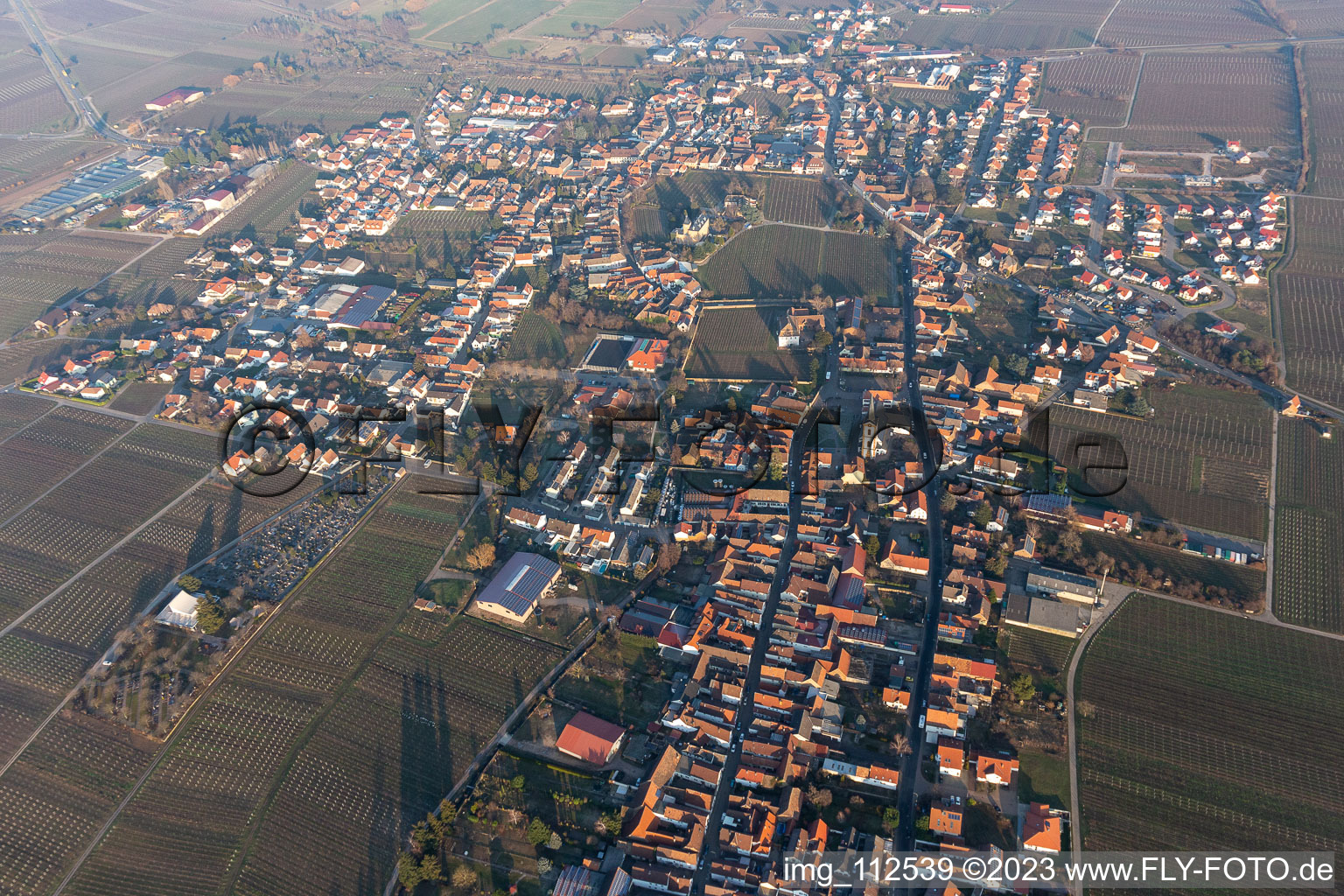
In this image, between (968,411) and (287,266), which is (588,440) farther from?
(287,266)

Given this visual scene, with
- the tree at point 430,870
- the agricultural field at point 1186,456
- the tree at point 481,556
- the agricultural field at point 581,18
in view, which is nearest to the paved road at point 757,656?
the tree at point 430,870

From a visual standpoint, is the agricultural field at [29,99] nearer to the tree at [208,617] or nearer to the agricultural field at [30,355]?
the agricultural field at [30,355]

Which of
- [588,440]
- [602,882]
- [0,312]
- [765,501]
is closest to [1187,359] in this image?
[765,501]

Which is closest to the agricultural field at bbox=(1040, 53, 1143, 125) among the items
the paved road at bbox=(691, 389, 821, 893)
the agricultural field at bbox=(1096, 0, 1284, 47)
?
the agricultural field at bbox=(1096, 0, 1284, 47)

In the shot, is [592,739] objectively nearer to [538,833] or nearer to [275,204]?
[538,833]

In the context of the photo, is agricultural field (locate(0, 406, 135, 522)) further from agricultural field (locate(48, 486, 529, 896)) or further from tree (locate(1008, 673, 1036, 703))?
tree (locate(1008, 673, 1036, 703))
